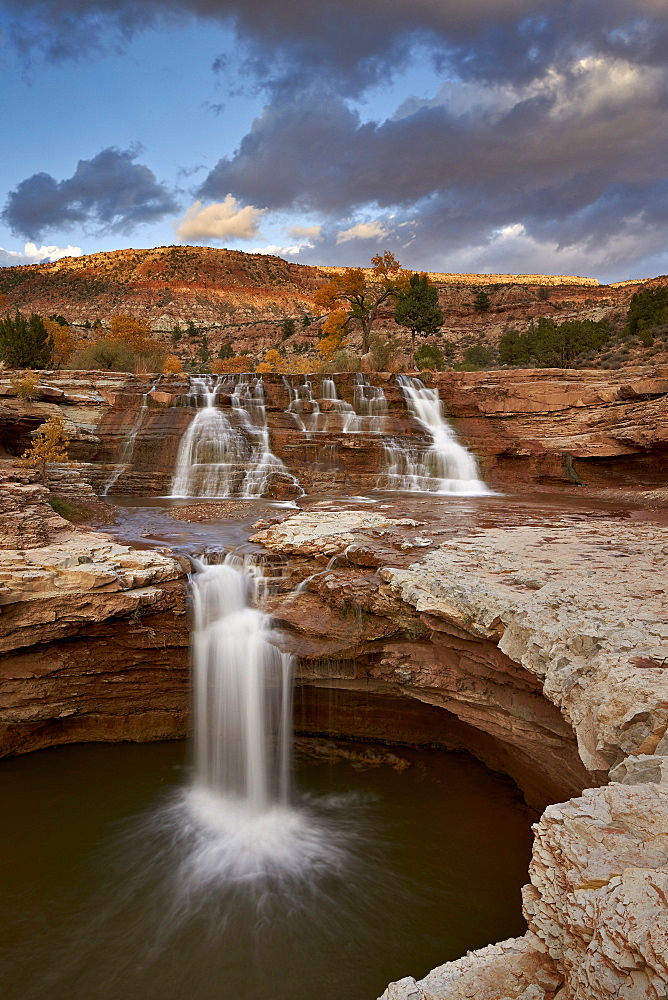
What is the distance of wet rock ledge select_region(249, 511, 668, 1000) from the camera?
2.06m

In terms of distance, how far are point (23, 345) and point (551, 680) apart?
75.9ft

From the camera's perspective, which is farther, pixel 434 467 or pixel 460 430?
pixel 460 430

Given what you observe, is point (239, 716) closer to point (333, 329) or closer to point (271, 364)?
point (333, 329)

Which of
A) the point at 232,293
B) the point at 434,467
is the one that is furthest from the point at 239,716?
the point at 232,293

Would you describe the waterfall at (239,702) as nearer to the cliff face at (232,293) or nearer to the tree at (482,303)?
the cliff face at (232,293)

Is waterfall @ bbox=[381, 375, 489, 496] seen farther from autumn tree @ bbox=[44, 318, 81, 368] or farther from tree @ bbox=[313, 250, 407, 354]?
autumn tree @ bbox=[44, 318, 81, 368]

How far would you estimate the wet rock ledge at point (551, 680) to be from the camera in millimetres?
2059

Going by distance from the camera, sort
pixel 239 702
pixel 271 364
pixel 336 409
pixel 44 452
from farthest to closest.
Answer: pixel 271 364, pixel 336 409, pixel 44 452, pixel 239 702

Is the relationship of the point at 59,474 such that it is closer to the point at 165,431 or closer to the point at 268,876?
the point at 165,431

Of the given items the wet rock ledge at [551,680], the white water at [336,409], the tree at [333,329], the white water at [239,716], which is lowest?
the white water at [239,716]

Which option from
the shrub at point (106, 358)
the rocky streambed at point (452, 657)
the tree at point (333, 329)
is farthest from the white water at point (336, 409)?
the tree at point (333, 329)

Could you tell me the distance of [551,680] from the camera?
13.3 ft

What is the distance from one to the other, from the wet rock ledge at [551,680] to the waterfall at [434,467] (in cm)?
543

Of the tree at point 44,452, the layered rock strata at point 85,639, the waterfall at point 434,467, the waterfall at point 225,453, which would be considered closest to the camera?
the layered rock strata at point 85,639
